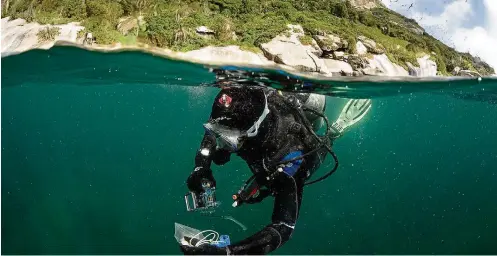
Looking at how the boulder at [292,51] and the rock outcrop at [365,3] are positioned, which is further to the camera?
the rock outcrop at [365,3]

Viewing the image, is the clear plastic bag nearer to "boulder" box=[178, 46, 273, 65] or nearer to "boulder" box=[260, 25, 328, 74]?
"boulder" box=[178, 46, 273, 65]

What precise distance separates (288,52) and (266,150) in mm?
2170

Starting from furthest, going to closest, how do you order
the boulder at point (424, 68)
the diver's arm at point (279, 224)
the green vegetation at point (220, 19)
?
the boulder at point (424, 68), the green vegetation at point (220, 19), the diver's arm at point (279, 224)

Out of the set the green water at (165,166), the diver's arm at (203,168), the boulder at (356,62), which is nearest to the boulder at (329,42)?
the boulder at (356,62)

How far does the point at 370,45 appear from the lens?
21.8 feet

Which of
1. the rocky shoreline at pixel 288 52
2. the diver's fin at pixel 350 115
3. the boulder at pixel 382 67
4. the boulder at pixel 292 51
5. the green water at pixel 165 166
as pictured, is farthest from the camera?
the green water at pixel 165 166

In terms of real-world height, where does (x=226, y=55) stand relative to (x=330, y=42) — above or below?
below

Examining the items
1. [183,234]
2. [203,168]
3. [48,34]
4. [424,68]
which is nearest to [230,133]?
[203,168]

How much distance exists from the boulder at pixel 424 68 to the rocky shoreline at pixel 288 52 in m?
0.03

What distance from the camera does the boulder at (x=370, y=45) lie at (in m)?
6.58

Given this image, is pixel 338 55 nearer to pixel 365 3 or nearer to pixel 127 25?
pixel 365 3

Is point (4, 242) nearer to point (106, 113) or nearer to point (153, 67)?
point (153, 67)

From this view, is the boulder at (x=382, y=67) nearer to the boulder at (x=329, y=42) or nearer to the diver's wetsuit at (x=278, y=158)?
the boulder at (x=329, y=42)

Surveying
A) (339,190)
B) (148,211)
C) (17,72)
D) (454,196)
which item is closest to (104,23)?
(17,72)
